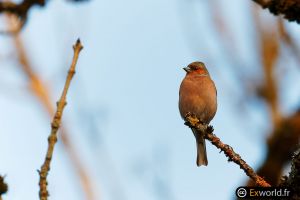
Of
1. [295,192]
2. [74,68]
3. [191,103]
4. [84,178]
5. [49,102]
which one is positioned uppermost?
[49,102]

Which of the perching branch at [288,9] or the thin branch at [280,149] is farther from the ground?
the perching branch at [288,9]

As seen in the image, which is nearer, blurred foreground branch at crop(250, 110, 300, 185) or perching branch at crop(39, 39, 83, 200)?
perching branch at crop(39, 39, 83, 200)

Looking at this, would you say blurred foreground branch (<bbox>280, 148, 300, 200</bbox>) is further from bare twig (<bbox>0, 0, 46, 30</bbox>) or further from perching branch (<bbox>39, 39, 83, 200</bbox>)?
bare twig (<bbox>0, 0, 46, 30</bbox>)

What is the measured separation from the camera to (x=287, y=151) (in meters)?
4.83

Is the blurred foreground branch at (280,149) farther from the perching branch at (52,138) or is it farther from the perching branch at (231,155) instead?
the perching branch at (52,138)

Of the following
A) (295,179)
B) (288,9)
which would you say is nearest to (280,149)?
(288,9)

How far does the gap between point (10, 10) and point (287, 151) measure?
242cm

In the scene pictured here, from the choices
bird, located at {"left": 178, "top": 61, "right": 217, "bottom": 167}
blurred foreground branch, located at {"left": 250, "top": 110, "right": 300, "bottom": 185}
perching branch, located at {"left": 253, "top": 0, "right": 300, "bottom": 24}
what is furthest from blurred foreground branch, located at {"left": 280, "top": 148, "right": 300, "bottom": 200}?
bird, located at {"left": 178, "top": 61, "right": 217, "bottom": 167}

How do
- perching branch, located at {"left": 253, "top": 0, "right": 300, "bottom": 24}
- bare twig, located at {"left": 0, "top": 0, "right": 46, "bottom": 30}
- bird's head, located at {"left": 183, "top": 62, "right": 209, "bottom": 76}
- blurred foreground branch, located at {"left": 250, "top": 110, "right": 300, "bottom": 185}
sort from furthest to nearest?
bird's head, located at {"left": 183, "top": 62, "right": 209, "bottom": 76}
blurred foreground branch, located at {"left": 250, "top": 110, "right": 300, "bottom": 185}
bare twig, located at {"left": 0, "top": 0, "right": 46, "bottom": 30}
perching branch, located at {"left": 253, "top": 0, "right": 300, "bottom": 24}

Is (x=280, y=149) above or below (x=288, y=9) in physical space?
below

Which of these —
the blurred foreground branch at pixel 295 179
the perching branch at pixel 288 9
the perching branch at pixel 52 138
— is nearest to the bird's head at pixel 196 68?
the perching branch at pixel 288 9

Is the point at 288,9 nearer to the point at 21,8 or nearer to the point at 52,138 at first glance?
the point at 21,8

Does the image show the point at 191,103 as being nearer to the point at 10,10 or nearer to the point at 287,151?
the point at 287,151

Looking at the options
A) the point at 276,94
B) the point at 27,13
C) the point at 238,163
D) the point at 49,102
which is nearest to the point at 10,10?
the point at 27,13
